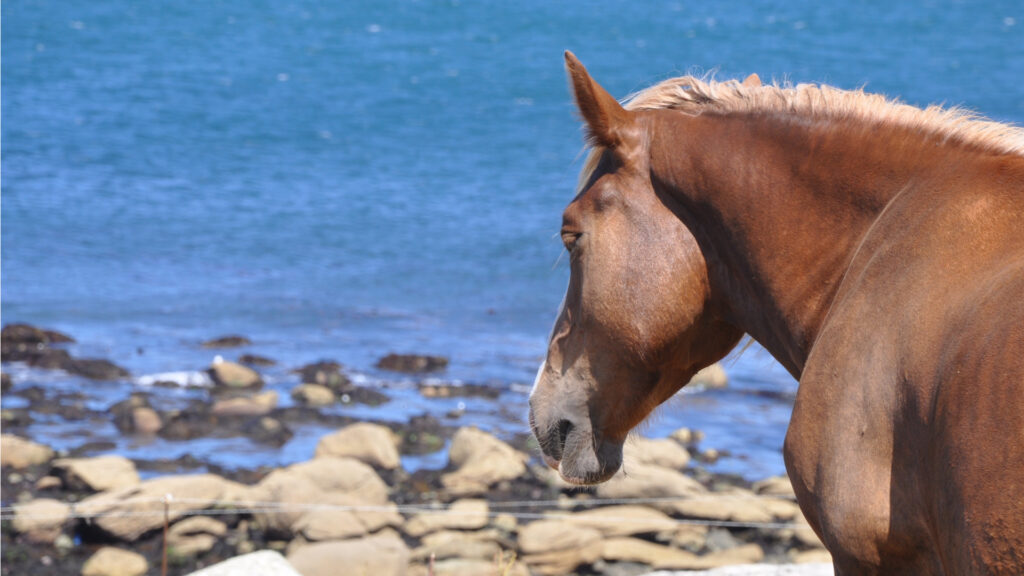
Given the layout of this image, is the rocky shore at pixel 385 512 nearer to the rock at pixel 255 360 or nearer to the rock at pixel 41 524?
A: the rock at pixel 41 524

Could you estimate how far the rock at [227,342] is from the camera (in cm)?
1360

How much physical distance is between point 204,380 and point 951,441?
1101 centimetres

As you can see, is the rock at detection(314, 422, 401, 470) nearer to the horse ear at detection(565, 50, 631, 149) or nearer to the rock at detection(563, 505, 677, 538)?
the rock at detection(563, 505, 677, 538)

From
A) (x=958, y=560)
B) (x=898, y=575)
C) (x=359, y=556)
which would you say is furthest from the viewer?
(x=359, y=556)

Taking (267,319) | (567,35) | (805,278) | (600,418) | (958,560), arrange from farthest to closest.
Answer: (567,35), (267,319), (600,418), (805,278), (958,560)

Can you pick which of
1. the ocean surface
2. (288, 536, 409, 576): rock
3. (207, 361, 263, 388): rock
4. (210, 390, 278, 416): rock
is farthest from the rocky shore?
(207, 361, 263, 388): rock

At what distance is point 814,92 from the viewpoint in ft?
8.34

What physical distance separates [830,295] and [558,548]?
5.19 m

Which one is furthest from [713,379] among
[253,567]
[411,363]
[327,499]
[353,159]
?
[353,159]

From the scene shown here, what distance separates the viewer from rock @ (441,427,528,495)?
29.0ft

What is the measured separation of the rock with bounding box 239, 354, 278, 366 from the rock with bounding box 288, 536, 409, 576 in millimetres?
6079

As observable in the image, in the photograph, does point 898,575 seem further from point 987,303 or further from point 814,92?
point 814,92

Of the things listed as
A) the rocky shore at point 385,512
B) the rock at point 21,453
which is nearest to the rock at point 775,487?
the rocky shore at point 385,512

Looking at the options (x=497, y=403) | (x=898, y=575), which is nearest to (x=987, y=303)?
(x=898, y=575)
